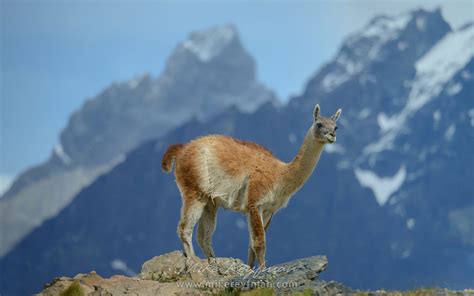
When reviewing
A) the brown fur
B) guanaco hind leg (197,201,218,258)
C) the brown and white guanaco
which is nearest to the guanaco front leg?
the brown and white guanaco

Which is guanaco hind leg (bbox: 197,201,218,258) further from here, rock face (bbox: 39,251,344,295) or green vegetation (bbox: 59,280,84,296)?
green vegetation (bbox: 59,280,84,296)

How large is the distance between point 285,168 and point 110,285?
6454 mm

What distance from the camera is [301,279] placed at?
1919 cm

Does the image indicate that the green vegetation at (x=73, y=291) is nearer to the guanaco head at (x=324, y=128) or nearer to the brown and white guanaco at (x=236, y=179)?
the brown and white guanaco at (x=236, y=179)

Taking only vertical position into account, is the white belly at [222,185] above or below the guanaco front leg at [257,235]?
above

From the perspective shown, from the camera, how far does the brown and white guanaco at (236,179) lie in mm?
22094

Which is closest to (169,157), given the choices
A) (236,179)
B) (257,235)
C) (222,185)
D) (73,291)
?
(222,185)

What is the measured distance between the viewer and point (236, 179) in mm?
22484

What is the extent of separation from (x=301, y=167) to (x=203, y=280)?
15.4ft

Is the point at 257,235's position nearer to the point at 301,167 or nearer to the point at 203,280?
the point at 203,280

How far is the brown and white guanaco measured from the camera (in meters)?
22.1

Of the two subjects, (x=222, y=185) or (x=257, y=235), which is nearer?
(x=257, y=235)

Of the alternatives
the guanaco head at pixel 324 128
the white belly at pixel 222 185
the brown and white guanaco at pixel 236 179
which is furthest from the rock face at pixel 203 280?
the guanaco head at pixel 324 128

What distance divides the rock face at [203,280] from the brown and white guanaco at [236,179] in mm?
733
